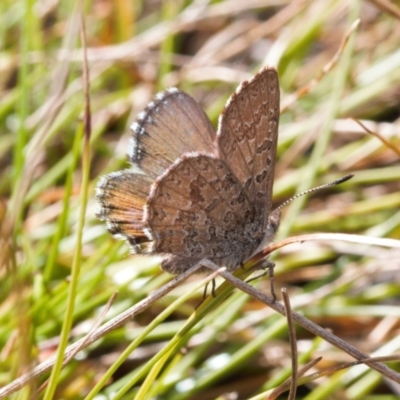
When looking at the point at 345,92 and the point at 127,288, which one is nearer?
the point at 127,288

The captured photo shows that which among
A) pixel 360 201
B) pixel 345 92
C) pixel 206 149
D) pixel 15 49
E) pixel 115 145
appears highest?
pixel 15 49

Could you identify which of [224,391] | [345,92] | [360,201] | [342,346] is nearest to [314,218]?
[360,201]

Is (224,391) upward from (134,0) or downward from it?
downward

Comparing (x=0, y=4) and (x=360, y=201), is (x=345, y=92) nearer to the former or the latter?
(x=360, y=201)

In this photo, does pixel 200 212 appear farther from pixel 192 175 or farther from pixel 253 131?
pixel 253 131

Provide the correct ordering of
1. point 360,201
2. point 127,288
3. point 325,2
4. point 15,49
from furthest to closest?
point 15,49, point 325,2, point 360,201, point 127,288

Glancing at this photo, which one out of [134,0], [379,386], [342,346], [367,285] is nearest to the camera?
[342,346]

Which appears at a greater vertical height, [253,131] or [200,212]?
[253,131]

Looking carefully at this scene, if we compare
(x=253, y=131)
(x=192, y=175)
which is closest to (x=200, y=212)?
(x=192, y=175)
